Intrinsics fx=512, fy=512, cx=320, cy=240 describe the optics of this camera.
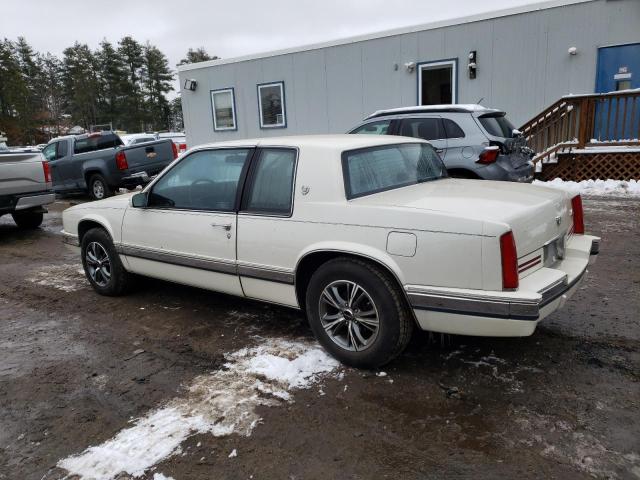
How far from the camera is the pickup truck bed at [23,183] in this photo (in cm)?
848

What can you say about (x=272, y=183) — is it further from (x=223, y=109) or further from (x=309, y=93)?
(x=223, y=109)

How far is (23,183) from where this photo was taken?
8.74 metres

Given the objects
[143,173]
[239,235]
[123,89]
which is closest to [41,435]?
[239,235]

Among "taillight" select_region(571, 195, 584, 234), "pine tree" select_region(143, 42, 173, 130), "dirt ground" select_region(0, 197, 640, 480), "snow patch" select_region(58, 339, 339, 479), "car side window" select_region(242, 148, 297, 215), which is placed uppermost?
"pine tree" select_region(143, 42, 173, 130)

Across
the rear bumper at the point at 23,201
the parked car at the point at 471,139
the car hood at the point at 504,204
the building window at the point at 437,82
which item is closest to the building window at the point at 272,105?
the building window at the point at 437,82

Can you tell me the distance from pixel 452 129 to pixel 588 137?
16.2 ft

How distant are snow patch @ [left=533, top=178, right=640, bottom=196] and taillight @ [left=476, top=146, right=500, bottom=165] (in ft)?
10.1

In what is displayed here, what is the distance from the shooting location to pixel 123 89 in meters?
65.4

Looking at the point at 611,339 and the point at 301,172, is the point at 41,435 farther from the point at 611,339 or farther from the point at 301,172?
the point at 611,339

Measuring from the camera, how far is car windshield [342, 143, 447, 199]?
3.55m

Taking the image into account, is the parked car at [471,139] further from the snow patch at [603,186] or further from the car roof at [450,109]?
the snow patch at [603,186]

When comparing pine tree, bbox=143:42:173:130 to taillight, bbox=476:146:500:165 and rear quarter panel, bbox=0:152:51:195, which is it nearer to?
rear quarter panel, bbox=0:152:51:195

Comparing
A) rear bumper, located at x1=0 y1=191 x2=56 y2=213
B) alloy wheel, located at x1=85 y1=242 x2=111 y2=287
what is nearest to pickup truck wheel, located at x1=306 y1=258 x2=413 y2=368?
alloy wheel, located at x1=85 y1=242 x2=111 y2=287

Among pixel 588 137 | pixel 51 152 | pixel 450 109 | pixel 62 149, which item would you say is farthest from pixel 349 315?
pixel 51 152
